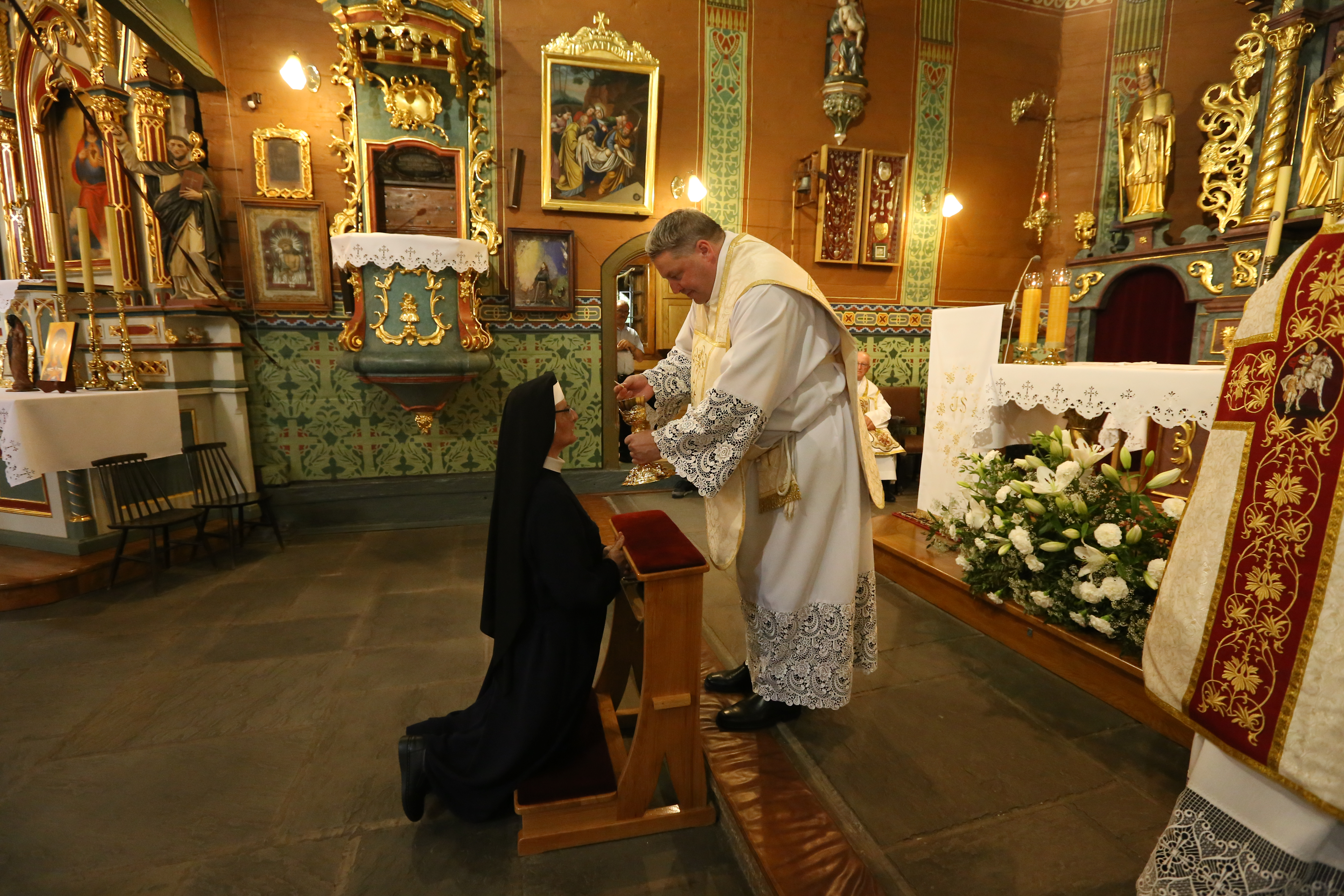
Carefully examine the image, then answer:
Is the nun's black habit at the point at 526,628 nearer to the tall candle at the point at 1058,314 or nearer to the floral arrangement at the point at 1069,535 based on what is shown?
the floral arrangement at the point at 1069,535

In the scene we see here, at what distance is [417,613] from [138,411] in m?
2.44

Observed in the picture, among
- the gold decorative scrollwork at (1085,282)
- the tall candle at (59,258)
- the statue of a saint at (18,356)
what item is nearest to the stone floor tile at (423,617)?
the statue of a saint at (18,356)

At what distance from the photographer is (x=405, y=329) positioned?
4949mm

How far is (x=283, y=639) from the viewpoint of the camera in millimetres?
3305

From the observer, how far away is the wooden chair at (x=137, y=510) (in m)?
3.91

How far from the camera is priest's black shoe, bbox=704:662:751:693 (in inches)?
107

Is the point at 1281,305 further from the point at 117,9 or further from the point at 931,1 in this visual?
the point at 931,1

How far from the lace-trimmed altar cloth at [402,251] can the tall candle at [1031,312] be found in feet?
13.1

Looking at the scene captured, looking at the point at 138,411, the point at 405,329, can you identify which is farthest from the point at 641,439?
the point at 138,411

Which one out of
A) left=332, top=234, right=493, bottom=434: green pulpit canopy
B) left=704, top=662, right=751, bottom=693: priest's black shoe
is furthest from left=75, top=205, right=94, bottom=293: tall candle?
left=704, top=662, right=751, bottom=693: priest's black shoe

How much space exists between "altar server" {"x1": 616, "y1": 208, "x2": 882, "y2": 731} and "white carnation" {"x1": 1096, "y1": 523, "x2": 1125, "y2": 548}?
1.03 metres

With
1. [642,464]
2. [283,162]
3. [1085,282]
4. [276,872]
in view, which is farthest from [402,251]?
[1085,282]

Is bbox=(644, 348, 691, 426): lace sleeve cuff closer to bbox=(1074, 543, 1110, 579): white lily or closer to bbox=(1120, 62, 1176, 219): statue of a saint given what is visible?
bbox=(1074, 543, 1110, 579): white lily

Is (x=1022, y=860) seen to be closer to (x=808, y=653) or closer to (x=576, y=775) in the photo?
(x=808, y=653)
